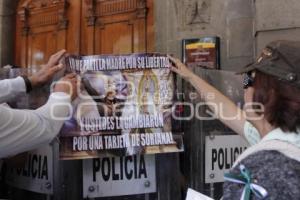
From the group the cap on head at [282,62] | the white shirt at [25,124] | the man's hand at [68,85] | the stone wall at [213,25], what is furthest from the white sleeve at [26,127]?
the stone wall at [213,25]

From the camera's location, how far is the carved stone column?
6.96 metres

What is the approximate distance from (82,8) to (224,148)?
375 cm

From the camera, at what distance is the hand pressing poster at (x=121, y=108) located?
2848 millimetres

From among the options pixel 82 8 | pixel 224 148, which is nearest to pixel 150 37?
pixel 82 8

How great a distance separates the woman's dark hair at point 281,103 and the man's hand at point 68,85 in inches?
51.9

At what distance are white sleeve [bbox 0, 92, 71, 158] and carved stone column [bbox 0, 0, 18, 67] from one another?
4812 millimetres

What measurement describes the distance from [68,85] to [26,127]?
1.77ft

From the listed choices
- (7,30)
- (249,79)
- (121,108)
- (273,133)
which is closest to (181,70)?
(121,108)

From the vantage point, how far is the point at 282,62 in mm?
1630

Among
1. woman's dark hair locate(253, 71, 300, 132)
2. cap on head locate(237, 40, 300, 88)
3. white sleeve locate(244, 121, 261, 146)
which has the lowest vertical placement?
white sleeve locate(244, 121, 261, 146)

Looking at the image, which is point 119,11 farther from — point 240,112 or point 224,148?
point 240,112

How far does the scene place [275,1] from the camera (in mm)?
4855

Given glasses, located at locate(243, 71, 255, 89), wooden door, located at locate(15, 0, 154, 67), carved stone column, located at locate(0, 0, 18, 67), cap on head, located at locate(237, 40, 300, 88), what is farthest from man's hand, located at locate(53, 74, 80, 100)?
carved stone column, located at locate(0, 0, 18, 67)

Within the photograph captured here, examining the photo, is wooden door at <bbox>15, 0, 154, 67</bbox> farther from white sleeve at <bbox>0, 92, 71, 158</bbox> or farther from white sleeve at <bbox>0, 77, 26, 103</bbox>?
white sleeve at <bbox>0, 92, 71, 158</bbox>
